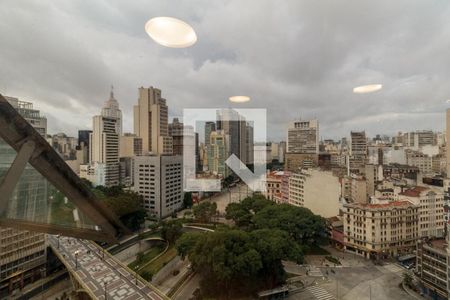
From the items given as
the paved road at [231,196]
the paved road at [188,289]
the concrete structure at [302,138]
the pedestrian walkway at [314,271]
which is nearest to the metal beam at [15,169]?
the paved road at [188,289]

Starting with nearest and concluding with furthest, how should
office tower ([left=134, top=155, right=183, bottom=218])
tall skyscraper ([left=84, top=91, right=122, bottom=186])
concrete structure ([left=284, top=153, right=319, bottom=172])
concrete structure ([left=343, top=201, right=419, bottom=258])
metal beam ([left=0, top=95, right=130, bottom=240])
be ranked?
metal beam ([left=0, top=95, right=130, bottom=240]) → concrete structure ([left=343, top=201, right=419, bottom=258]) → office tower ([left=134, top=155, right=183, bottom=218]) → tall skyscraper ([left=84, top=91, right=122, bottom=186]) → concrete structure ([left=284, top=153, right=319, bottom=172])

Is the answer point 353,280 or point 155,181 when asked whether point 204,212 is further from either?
point 353,280

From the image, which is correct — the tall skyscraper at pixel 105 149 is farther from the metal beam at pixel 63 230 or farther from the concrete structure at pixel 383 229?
the concrete structure at pixel 383 229

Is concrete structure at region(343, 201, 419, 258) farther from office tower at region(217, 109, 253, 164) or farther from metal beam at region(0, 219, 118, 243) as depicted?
metal beam at region(0, 219, 118, 243)

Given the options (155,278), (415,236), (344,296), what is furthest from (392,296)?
(155,278)

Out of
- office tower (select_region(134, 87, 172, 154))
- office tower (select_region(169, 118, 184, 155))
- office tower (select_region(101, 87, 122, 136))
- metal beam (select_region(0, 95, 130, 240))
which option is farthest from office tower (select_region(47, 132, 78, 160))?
office tower (select_region(134, 87, 172, 154))
